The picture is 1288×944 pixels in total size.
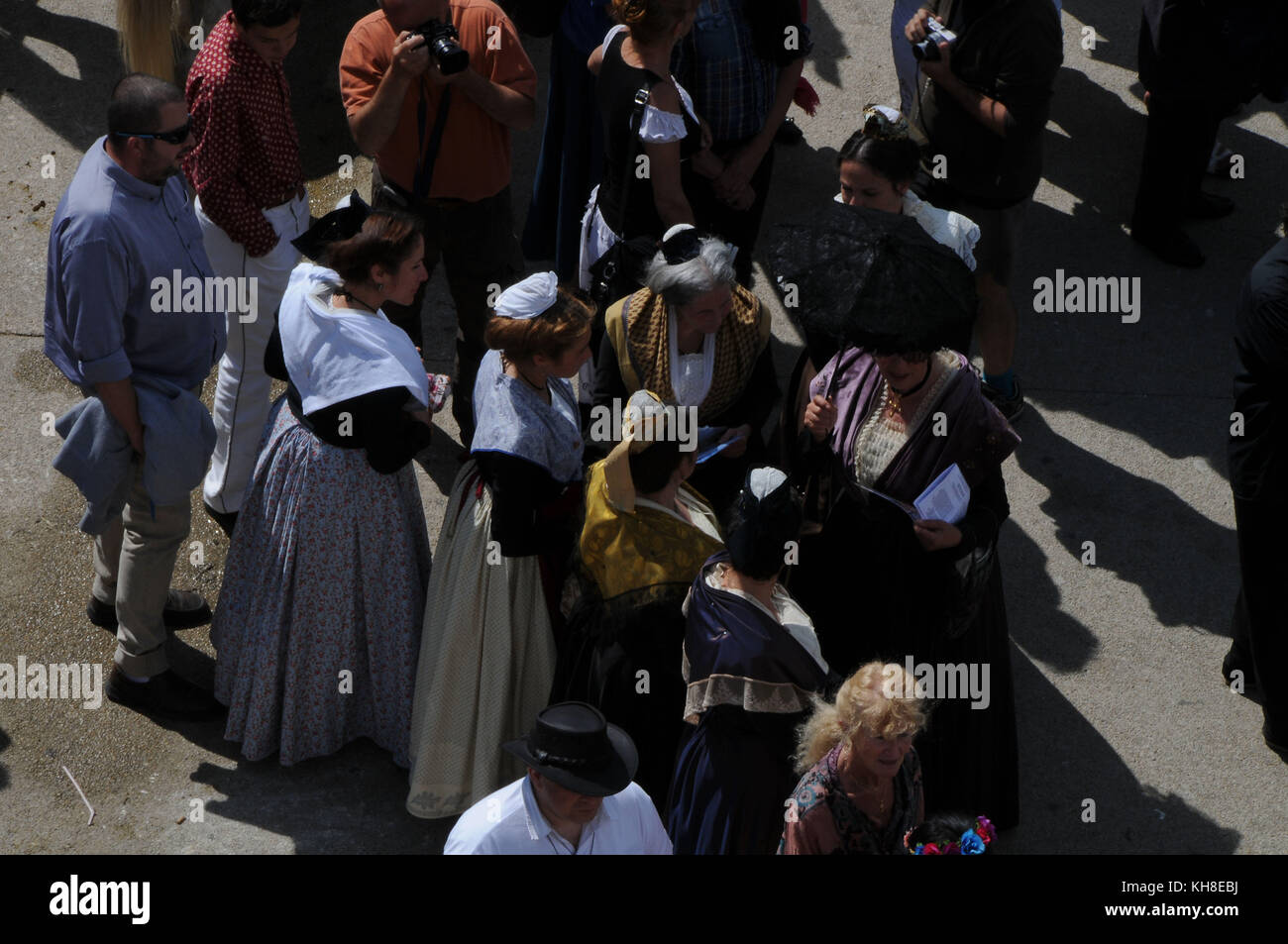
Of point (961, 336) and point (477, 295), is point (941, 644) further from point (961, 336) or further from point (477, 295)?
point (477, 295)

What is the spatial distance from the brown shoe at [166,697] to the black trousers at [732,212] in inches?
99.0

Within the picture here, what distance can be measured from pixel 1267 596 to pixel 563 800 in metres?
2.75

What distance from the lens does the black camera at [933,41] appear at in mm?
5883

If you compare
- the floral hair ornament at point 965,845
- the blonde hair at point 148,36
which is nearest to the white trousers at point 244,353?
the blonde hair at point 148,36

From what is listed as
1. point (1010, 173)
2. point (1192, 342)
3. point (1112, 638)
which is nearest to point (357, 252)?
point (1010, 173)

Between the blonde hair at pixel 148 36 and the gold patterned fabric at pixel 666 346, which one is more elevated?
the blonde hair at pixel 148 36

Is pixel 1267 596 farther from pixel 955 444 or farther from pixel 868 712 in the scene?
pixel 868 712

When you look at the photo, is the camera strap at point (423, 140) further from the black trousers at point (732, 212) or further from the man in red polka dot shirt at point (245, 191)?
the black trousers at point (732, 212)

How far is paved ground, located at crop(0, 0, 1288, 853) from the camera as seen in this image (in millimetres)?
5020

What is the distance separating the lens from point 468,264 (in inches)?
235

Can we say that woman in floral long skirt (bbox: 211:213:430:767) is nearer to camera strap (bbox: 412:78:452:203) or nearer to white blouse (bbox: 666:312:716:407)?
white blouse (bbox: 666:312:716:407)

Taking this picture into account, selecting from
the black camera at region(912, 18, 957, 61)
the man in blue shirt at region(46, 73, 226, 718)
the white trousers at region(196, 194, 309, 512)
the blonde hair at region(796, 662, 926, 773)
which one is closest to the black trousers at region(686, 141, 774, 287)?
the black camera at region(912, 18, 957, 61)

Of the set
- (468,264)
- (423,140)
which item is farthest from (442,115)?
(468,264)

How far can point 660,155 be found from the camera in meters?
5.38
